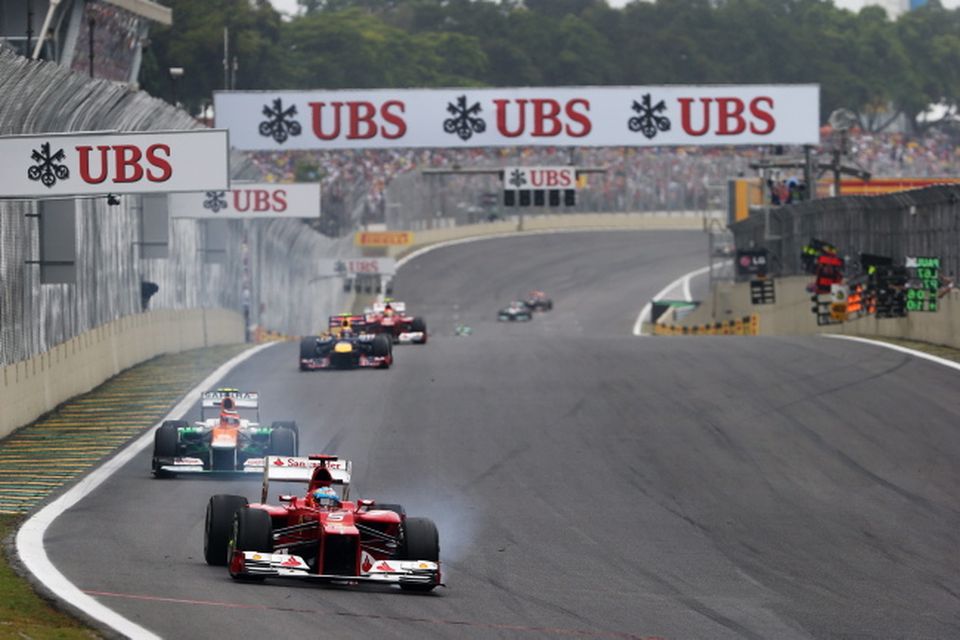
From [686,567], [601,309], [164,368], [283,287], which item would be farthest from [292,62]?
[686,567]

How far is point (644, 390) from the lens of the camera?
80.4ft

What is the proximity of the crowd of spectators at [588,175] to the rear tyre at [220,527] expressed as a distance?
5756cm

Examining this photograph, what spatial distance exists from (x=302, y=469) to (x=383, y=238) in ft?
209

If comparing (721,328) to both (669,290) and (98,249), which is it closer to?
(669,290)

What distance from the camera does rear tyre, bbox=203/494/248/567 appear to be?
12.5m

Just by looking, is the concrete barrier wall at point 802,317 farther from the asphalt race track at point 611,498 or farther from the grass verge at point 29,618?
the grass verge at point 29,618

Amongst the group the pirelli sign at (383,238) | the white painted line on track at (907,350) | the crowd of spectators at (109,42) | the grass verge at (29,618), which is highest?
the crowd of spectators at (109,42)

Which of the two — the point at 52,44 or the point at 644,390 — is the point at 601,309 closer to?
the point at 52,44

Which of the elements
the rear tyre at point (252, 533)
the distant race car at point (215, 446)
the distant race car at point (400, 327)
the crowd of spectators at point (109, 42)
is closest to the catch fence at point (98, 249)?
the distant race car at point (215, 446)

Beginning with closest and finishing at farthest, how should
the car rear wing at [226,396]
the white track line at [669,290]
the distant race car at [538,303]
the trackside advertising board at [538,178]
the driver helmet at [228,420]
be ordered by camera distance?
the driver helmet at [228,420] < the car rear wing at [226,396] < the trackside advertising board at [538,178] < the white track line at [669,290] < the distant race car at [538,303]

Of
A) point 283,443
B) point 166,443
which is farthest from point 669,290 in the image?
point 166,443

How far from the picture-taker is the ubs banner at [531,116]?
41.6 metres

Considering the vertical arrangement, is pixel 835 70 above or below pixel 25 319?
above

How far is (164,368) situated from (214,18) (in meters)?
62.3
